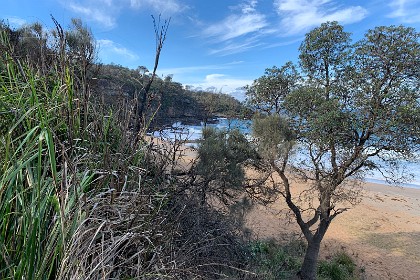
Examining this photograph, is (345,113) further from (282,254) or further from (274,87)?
(282,254)

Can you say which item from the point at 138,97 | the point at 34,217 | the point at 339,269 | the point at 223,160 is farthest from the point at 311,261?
the point at 34,217

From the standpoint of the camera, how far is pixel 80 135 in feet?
5.96

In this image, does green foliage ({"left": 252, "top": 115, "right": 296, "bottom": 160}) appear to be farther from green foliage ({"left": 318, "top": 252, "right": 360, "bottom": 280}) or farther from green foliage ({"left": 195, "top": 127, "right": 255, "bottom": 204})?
green foliage ({"left": 318, "top": 252, "right": 360, "bottom": 280})

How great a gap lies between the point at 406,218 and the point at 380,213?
4.01 ft

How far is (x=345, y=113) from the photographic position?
6664mm

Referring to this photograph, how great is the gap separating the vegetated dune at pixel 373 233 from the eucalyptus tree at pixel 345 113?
7.34ft

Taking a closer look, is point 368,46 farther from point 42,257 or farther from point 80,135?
point 42,257

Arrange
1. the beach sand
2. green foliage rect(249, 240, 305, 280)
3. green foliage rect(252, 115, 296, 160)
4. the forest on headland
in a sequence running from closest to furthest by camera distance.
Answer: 1. the forest on headland
2. green foliage rect(252, 115, 296, 160)
3. green foliage rect(249, 240, 305, 280)
4. the beach sand

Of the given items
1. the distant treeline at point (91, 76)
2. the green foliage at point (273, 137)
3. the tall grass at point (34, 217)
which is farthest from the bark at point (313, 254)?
the tall grass at point (34, 217)

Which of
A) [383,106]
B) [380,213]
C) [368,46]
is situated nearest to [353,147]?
[383,106]

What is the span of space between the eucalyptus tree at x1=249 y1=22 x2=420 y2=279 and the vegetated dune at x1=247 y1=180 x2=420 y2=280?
7.34ft

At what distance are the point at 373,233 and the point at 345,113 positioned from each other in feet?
30.0

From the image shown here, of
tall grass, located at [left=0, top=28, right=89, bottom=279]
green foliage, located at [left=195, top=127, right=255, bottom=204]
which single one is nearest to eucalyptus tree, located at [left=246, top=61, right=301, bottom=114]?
green foliage, located at [left=195, top=127, right=255, bottom=204]

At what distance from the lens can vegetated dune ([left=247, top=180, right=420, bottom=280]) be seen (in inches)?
391
